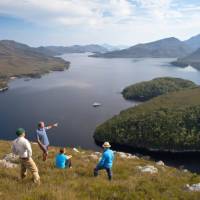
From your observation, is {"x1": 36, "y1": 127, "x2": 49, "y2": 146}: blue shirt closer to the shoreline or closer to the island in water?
the shoreline

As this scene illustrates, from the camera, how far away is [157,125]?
173 m

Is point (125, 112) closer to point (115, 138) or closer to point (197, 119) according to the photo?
point (115, 138)

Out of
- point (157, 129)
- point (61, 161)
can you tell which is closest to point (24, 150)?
point (61, 161)

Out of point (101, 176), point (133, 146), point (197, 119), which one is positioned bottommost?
point (133, 146)

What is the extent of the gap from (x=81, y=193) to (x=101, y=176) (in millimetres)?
5817

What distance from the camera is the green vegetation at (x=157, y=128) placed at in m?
154

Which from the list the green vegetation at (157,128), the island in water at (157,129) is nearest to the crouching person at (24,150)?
the island in water at (157,129)

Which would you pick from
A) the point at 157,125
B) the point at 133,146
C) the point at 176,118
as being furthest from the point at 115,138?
the point at 176,118

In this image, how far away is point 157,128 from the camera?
553 feet

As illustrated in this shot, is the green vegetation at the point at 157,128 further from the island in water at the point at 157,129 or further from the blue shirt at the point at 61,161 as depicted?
the blue shirt at the point at 61,161

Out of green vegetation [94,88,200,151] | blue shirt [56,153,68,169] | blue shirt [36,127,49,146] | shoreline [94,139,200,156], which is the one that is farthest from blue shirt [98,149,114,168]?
green vegetation [94,88,200,151]

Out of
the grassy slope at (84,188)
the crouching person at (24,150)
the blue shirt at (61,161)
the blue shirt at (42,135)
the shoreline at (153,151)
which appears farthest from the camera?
the shoreline at (153,151)

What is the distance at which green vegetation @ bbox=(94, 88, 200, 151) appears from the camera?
154 meters

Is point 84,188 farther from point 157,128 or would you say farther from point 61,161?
point 157,128
